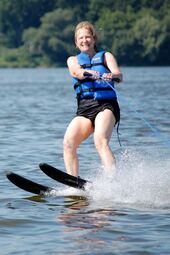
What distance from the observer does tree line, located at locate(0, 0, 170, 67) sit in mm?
97000

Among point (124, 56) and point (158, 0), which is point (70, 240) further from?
point (158, 0)

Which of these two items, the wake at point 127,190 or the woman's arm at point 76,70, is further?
the woman's arm at point 76,70

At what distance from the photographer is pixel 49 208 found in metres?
9.23

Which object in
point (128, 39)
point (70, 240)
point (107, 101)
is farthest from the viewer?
point (128, 39)

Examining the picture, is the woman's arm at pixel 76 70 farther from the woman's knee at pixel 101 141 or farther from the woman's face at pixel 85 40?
the woman's knee at pixel 101 141

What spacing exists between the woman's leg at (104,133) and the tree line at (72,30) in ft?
246

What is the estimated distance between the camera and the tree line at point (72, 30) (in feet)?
318

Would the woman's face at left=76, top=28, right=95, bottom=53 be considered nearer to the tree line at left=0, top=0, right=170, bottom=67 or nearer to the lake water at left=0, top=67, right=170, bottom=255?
the lake water at left=0, top=67, right=170, bottom=255

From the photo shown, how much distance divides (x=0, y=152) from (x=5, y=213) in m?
5.53

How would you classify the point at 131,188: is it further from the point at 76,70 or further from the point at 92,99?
the point at 76,70

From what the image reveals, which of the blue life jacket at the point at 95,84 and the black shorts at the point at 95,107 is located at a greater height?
the blue life jacket at the point at 95,84

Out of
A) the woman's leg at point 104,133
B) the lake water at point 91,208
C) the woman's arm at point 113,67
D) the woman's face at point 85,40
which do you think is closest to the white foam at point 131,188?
the lake water at point 91,208

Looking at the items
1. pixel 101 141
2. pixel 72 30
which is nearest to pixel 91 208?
pixel 101 141

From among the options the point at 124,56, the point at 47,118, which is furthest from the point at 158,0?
the point at 47,118
